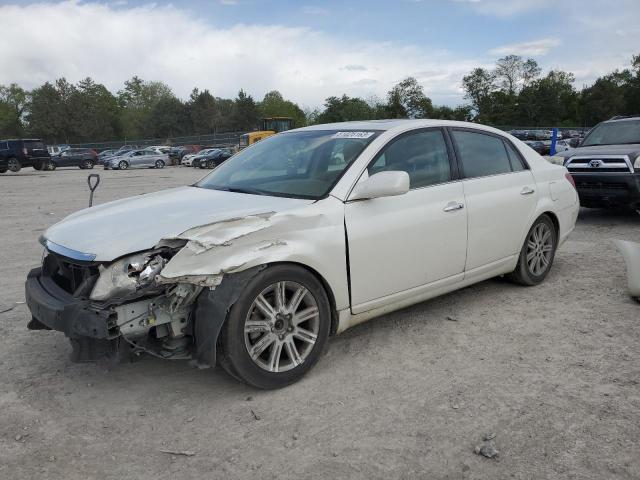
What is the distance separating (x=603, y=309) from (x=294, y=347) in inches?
114

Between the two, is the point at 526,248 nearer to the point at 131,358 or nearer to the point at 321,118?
the point at 131,358

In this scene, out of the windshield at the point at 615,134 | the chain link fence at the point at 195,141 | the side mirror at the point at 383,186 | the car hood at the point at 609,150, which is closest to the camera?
the side mirror at the point at 383,186

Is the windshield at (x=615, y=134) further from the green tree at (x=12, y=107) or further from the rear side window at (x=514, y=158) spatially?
the green tree at (x=12, y=107)

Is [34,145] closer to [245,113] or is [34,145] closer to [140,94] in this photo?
[245,113]

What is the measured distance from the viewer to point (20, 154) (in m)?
30.0

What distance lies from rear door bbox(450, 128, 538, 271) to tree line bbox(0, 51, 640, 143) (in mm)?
69590

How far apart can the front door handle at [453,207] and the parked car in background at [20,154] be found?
30.8m

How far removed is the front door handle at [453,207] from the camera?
14.2ft

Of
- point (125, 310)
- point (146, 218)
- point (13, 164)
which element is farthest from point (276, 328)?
point (13, 164)

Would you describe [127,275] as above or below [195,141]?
below

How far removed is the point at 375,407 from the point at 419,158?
2.01 meters

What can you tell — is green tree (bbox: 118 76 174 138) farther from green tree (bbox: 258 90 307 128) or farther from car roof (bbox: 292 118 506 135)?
car roof (bbox: 292 118 506 135)

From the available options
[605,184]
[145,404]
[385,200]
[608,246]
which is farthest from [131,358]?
[605,184]

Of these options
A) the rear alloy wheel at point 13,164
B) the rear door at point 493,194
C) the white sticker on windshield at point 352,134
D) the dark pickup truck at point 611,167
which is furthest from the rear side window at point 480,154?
the rear alloy wheel at point 13,164
